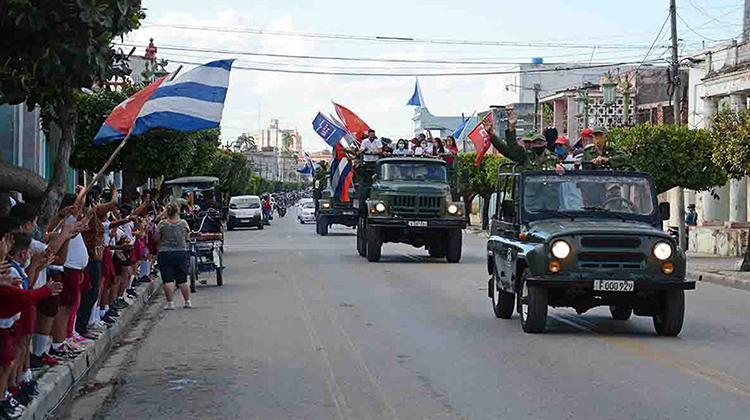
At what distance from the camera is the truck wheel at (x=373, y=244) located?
28.5m

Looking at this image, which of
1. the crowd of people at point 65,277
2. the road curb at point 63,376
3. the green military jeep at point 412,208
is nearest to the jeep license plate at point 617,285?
the crowd of people at point 65,277

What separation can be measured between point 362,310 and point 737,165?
11.3 m

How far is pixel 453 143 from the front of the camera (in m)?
29.9

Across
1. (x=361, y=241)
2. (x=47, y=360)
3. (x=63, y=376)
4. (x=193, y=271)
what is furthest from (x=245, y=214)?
(x=63, y=376)

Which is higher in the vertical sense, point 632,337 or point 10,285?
point 10,285

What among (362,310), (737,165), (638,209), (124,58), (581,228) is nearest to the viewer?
(124,58)

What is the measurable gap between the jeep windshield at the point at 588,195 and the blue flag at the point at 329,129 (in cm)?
1945

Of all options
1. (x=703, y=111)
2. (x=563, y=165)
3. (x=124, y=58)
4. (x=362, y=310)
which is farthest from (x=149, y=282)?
(x=703, y=111)

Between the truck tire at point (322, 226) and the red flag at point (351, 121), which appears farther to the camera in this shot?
the truck tire at point (322, 226)

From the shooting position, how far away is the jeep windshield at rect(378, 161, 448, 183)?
93.6 feet

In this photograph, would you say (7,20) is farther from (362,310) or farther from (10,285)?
(362,310)

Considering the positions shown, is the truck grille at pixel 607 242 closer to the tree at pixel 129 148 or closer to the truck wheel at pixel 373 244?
the truck wheel at pixel 373 244

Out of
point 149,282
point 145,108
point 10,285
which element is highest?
point 145,108

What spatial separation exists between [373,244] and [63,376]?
18356mm
